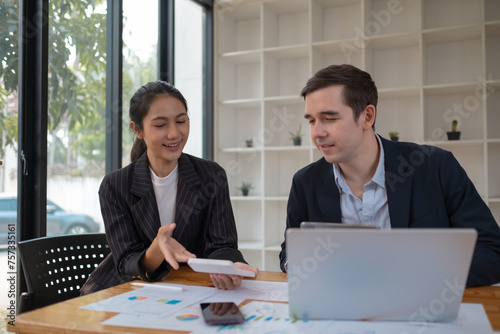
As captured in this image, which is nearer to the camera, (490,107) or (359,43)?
(490,107)

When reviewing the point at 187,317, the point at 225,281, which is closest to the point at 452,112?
the point at 225,281

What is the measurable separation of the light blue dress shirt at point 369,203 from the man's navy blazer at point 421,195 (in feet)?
0.11

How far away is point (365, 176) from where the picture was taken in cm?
181

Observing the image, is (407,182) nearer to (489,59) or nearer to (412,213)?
(412,213)

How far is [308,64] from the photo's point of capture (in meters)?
4.16

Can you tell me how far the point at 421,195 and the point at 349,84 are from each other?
47cm

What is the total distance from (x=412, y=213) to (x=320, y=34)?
8.71 feet

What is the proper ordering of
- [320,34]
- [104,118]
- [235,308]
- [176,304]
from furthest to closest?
[320,34] < [104,118] < [176,304] < [235,308]

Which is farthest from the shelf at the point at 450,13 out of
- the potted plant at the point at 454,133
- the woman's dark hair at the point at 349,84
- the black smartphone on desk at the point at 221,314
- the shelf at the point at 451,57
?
the black smartphone on desk at the point at 221,314

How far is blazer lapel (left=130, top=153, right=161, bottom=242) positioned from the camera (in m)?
1.83

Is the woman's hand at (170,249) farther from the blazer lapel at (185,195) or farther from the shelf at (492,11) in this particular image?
the shelf at (492,11)

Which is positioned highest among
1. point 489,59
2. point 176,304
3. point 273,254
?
point 489,59

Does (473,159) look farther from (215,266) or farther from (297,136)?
(215,266)

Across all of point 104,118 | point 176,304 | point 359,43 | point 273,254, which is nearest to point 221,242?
point 176,304
